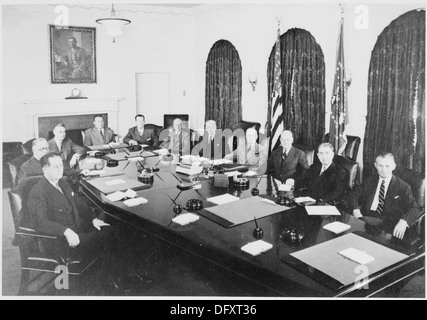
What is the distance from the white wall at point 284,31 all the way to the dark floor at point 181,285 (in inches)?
85.9

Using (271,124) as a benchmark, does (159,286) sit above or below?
below

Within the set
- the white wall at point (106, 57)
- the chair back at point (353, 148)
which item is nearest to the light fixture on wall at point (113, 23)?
the white wall at point (106, 57)

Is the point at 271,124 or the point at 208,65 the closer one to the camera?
the point at 271,124

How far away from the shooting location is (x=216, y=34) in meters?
6.95

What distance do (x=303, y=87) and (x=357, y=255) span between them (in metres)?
3.61

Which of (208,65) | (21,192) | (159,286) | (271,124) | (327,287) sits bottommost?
(159,286)

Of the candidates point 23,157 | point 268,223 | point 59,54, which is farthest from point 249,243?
point 59,54

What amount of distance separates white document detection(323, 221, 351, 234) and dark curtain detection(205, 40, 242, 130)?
4.34 m

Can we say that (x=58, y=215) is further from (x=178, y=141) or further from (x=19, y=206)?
(x=178, y=141)

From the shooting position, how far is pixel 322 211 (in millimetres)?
2594

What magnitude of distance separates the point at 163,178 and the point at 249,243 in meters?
1.58

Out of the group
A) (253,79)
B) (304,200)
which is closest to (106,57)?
(253,79)

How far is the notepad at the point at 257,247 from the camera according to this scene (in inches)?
79.4

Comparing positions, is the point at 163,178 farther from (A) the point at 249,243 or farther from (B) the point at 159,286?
(A) the point at 249,243
